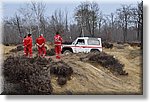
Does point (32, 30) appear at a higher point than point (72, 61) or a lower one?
higher

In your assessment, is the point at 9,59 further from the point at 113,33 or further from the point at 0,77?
the point at 113,33

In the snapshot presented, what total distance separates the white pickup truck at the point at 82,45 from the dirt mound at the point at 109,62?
93 millimetres

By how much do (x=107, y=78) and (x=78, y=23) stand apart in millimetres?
773

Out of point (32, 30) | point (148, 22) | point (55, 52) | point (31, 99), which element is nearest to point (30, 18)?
point (32, 30)

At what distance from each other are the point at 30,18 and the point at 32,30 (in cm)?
15

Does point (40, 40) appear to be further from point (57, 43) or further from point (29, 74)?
point (29, 74)

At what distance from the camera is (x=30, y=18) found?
598 centimetres

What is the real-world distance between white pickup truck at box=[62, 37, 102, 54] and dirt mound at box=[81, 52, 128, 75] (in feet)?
0.31

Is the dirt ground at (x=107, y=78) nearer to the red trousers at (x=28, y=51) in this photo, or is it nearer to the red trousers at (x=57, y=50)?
the red trousers at (x=57, y=50)

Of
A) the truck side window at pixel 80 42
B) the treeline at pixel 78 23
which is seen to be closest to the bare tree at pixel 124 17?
the treeline at pixel 78 23

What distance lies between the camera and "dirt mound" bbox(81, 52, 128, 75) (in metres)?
5.97

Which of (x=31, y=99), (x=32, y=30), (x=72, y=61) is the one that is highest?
(x=32, y=30)

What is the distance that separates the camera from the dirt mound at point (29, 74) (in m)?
5.89

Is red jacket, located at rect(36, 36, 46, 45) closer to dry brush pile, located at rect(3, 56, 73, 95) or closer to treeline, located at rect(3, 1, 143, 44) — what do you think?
treeline, located at rect(3, 1, 143, 44)
